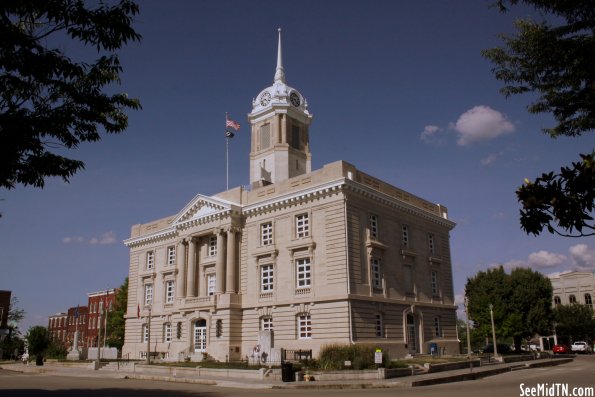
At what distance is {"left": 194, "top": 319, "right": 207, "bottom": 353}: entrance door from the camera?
42.2 meters

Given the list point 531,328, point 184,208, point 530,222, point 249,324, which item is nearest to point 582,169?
point 530,222

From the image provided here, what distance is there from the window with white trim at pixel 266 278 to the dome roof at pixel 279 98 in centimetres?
1870

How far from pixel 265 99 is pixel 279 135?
4628mm

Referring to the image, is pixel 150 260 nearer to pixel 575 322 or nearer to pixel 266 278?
pixel 266 278

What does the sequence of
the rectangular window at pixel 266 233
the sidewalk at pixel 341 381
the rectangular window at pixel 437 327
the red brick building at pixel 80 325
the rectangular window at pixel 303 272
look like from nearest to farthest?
the sidewalk at pixel 341 381
the rectangular window at pixel 303 272
the rectangular window at pixel 266 233
the rectangular window at pixel 437 327
the red brick building at pixel 80 325

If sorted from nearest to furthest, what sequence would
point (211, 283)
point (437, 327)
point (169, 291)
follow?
point (437, 327), point (211, 283), point (169, 291)

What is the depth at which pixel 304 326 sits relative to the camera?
37312 mm

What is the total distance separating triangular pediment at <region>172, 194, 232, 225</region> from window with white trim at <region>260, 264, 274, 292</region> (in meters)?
5.91

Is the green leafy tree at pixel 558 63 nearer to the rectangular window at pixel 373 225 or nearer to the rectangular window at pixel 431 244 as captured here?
the rectangular window at pixel 373 225

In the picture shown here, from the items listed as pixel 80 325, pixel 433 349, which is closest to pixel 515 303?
pixel 433 349

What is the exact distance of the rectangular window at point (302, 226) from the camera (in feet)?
129

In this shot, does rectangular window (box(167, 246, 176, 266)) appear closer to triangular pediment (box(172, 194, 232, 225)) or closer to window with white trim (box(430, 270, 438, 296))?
triangular pediment (box(172, 194, 232, 225))

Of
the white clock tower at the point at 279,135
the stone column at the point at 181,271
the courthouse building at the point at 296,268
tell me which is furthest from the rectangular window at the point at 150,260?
the white clock tower at the point at 279,135

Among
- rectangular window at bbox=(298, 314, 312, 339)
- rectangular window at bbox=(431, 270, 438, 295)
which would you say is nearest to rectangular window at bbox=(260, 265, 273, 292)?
rectangular window at bbox=(298, 314, 312, 339)
